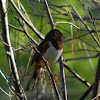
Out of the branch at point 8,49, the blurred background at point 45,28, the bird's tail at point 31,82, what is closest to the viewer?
the branch at point 8,49

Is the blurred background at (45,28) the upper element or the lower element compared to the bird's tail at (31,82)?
upper

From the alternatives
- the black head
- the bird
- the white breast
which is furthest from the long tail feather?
the black head

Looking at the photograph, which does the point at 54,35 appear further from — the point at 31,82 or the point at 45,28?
the point at 45,28

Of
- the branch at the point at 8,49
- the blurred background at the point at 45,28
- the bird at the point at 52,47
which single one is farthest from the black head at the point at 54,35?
the branch at the point at 8,49

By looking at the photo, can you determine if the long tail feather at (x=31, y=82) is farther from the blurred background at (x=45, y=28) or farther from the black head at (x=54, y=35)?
the black head at (x=54, y=35)

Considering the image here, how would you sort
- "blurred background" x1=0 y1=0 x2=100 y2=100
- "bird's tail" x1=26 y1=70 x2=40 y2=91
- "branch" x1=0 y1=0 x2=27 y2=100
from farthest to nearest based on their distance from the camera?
"bird's tail" x1=26 y1=70 x2=40 y2=91 → "blurred background" x1=0 y1=0 x2=100 y2=100 → "branch" x1=0 y1=0 x2=27 y2=100

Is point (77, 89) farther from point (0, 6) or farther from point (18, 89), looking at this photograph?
point (0, 6)

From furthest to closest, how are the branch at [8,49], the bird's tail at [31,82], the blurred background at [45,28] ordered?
the bird's tail at [31,82] < the blurred background at [45,28] < the branch at [8,49]

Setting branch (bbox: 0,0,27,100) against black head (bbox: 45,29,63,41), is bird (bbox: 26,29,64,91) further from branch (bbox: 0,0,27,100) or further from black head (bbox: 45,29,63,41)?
branch (bbox: 0,0,27,100)

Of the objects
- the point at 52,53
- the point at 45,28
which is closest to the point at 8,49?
the point at 52,53

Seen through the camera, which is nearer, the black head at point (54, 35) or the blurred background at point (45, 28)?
the blurred background at point (45, 28)

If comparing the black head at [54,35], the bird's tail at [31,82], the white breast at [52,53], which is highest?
the black head at [54,35]

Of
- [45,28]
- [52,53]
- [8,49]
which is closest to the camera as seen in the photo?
[8,49]

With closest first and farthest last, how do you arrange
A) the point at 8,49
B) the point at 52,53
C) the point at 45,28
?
1. the point at 8,49
2. the point at 52,53
3. the point at 45,28
